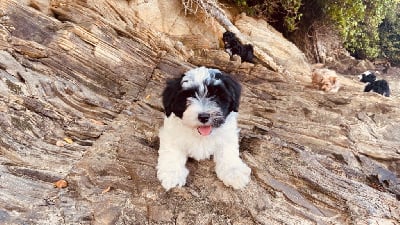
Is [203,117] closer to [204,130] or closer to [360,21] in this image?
[204,130]

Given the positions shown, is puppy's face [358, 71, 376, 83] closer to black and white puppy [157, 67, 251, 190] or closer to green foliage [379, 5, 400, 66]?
green foliage [379, 5, 400, 66]

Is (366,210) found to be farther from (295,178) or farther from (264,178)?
(264,178)

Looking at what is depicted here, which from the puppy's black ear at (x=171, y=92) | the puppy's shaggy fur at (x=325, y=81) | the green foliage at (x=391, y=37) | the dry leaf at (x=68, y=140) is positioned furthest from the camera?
the green foliage at (x=391, y=37)

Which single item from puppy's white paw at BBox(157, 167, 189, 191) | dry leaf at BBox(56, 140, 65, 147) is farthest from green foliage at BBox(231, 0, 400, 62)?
puppy's white paw at BBox(157, 167, 189, 191)

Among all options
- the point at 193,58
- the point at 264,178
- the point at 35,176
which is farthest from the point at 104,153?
the point at 193,58

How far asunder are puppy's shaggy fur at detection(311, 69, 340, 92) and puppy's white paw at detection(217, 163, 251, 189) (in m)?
4.02

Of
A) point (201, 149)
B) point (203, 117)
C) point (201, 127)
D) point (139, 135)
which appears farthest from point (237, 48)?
point (203, 117)

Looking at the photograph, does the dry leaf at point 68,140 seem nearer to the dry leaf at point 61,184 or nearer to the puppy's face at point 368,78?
the dry leaf at point 61,184

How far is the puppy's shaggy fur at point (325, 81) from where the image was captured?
25.9 ft

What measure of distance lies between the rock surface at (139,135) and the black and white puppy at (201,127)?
5.9 inches

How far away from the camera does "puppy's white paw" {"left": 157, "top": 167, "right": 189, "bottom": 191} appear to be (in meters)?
4.38

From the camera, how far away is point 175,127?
14.9 feet

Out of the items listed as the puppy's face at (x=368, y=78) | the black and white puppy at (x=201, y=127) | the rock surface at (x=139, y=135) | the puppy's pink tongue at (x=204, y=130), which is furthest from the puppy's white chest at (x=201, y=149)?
the puppy's face at (x=368, y=78)

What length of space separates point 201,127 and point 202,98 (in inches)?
12.9
